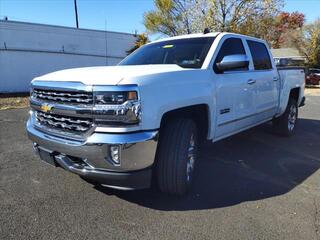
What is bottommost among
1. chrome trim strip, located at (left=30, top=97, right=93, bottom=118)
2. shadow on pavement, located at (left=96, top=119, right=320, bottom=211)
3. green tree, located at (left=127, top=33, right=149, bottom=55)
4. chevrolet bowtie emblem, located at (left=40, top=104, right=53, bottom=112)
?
shadow on pavement, located at (left=96, top=119, right=320, bottom=211)

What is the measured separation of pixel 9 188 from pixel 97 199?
3.91ft

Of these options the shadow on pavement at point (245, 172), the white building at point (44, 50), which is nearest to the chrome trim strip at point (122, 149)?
the shadow on pavement at point (245, 172)

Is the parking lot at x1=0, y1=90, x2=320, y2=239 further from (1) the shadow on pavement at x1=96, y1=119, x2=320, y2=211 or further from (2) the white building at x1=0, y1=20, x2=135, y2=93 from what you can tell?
(2) the white building at x1=0, y1=20, x2=135, y2=93

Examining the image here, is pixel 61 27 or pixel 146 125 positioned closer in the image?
pixel 146 125

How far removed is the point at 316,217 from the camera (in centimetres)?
364

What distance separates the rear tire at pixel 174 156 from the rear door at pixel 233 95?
762mm

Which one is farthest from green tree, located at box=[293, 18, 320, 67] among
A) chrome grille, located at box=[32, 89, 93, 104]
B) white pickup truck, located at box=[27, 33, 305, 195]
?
chrome grille, located at box=[32, 89, 93, 104]

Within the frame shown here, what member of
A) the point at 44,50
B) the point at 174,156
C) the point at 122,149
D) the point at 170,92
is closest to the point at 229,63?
the point at 170,92

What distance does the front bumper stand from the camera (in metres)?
3.26

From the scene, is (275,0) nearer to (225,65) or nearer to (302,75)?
(302,75)

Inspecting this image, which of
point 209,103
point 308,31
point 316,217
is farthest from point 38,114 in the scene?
point 308,31

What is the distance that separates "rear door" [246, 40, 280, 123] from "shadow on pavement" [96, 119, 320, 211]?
27.4 inches

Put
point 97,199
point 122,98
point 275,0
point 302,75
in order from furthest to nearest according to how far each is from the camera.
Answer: point 275,0
point 302,75
point 97,199
point 122,98

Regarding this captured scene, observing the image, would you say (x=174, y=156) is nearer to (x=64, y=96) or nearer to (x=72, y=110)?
(x=72, y=110)
